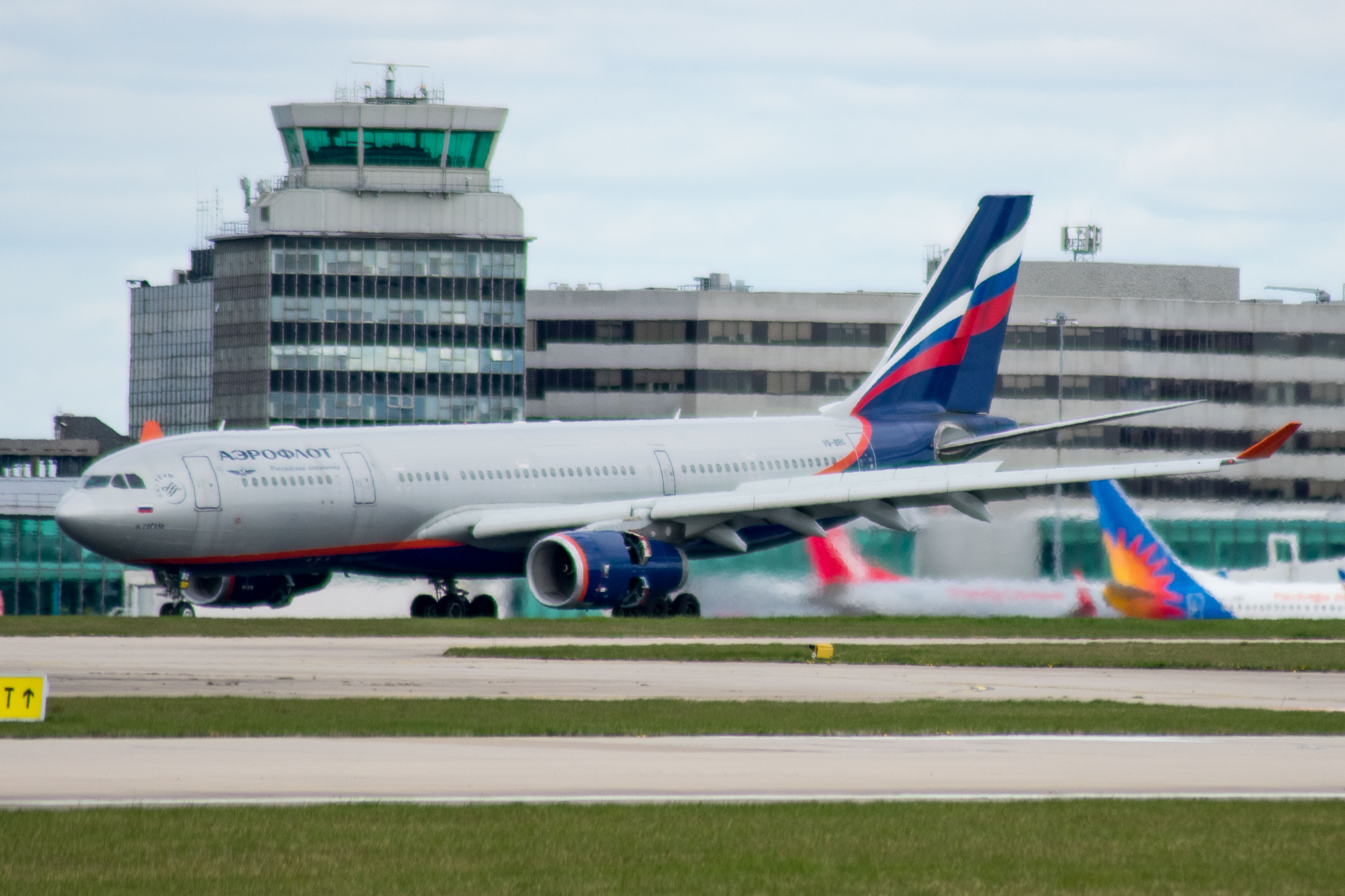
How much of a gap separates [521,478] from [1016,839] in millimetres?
35200

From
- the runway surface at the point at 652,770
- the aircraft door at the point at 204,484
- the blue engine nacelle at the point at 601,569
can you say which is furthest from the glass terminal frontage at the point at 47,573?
the runway surface at the point at 652,770

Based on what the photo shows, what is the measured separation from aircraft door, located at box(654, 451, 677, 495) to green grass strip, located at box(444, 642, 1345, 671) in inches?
604

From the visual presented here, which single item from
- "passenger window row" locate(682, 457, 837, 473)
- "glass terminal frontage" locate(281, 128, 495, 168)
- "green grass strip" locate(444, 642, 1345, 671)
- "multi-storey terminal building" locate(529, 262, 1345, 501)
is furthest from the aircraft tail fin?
"glass terminal frontage" locate(281, 128, 495, 168)

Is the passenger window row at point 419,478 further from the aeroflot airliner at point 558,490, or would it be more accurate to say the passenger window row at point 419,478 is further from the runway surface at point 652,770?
the runway surface at point 652,770

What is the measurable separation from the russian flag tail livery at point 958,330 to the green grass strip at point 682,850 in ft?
136

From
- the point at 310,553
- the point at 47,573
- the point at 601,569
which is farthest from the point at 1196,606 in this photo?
the point at 47,573

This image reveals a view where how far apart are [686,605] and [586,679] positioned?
19.5m

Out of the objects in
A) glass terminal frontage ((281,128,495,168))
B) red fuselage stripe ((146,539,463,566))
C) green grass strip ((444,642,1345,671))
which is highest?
glass terminal frontage ((281,128,495,168))

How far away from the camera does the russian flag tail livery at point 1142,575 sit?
5081 cm

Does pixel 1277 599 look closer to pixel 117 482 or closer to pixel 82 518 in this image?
pixel 117 482

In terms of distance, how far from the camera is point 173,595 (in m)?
46.0

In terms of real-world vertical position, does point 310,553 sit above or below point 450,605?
above

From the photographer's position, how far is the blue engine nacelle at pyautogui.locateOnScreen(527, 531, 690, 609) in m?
43.9

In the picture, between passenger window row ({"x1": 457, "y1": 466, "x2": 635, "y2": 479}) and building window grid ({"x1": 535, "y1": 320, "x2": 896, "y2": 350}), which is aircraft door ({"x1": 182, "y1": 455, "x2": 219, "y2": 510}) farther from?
building window grid ({"x1": 535, "y1": 320, "x2": 896, "y2": 350})
